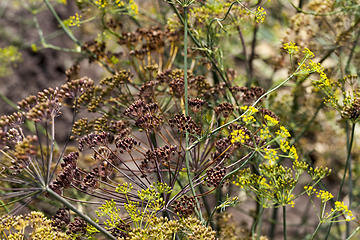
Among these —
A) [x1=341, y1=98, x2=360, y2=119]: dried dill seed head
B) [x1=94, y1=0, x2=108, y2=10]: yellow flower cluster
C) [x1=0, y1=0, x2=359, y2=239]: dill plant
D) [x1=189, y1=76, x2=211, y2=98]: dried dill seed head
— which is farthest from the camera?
[x1=94, y1=0, x2=108, y2=10]: yellow flower cluster

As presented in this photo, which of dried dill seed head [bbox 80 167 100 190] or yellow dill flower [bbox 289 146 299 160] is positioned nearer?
yellow dill flower [bbox 289 146 299 160]

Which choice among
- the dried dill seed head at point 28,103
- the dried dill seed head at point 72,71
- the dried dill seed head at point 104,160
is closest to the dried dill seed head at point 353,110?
the dried dill seed head at point 104,160

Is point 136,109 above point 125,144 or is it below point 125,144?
above

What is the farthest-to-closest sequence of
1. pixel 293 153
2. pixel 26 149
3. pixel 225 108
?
1. pixel 225 108
2. pixel 293 153
3. pixel 26 149

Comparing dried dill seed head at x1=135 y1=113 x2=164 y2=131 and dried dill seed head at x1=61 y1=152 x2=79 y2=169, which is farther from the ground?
dried dill seed head at x1=135 y1=113 x2=164 y2=131

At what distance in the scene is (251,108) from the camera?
1271 millimetres

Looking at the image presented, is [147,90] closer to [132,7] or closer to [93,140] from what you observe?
[93,140]

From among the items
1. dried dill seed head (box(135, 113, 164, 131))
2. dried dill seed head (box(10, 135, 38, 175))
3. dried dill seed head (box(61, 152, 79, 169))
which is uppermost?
dried dill seed head (box(135, 113, 164, 131))

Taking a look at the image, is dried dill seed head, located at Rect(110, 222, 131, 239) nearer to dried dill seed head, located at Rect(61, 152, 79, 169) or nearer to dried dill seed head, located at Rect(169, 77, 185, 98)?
dried dill seed head, located at Rect(61, 152, 79, 169)

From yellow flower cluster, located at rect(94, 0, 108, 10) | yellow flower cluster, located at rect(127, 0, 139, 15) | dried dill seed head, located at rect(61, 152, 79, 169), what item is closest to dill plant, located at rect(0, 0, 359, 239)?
dried dill seed head, located at rect(61, 152, 79, 169)

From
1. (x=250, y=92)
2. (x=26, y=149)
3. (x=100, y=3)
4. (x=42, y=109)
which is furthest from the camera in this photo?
(x=100, y=3)

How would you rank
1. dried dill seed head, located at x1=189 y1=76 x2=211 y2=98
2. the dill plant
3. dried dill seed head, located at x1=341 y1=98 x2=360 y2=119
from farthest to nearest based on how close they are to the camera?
dried dill seed head, located at x1=189 y1=76 x2=211 y2=98 < dried dill seed head, located at x1=341 y1=98 x2=360 y2=119 < the dill plant

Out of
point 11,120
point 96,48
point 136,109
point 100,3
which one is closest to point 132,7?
point 100,3

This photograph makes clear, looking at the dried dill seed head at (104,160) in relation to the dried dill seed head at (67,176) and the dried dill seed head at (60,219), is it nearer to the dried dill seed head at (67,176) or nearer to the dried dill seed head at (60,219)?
the dried dill seed head at (67,176)
